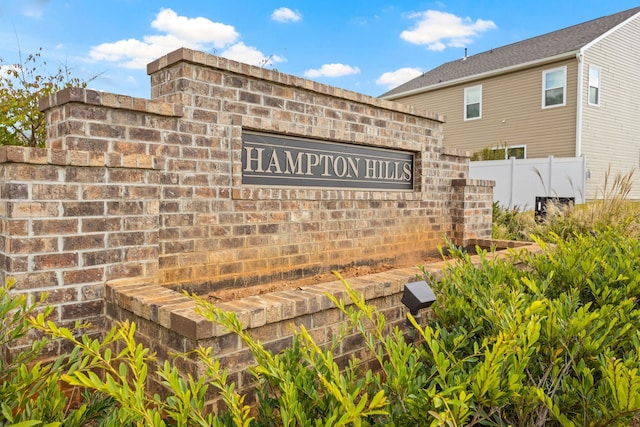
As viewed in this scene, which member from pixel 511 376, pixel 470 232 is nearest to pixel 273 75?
pixel 511 376

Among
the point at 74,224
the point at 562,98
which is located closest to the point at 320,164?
the point at 74,224

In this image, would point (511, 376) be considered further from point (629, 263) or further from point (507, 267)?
point (629, 263)

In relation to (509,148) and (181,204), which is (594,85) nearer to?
(509,148)

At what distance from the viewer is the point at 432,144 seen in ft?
22.7

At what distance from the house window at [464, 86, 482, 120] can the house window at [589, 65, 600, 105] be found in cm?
419

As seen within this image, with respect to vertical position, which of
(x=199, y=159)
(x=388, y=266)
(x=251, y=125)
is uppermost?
(x=251, y=125)

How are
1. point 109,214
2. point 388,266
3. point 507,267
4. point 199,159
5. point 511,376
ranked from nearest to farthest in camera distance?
point 511,376
point 507,267
point 109,214
point 199,159
point 388,266

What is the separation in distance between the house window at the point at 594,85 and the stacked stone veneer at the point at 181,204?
1412cm

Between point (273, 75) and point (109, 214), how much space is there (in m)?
2.19

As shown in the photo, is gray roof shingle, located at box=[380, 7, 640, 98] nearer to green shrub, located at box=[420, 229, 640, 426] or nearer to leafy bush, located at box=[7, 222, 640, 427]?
green shrub, located at box=[420, 229, 640, 426]

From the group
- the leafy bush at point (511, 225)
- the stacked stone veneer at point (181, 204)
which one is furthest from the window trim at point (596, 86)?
the stacked stone veneer at point (181, 204)

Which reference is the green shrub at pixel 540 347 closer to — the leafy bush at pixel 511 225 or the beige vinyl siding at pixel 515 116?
the leafy bush at pixel 511 225

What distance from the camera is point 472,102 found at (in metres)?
20.0

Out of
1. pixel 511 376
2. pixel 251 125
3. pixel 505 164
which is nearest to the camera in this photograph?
pixel 511 376
